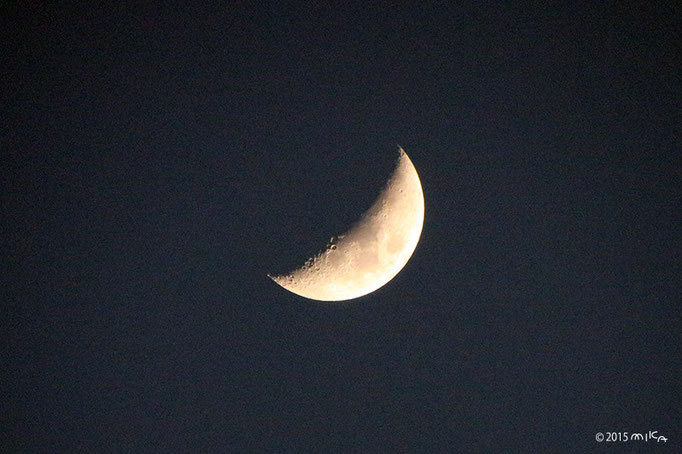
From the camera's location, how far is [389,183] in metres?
3.69

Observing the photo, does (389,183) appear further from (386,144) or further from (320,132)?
(320,132)

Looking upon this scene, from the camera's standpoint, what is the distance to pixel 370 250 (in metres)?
3.68

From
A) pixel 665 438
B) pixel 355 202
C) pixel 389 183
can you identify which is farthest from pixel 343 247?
pixel 665 438

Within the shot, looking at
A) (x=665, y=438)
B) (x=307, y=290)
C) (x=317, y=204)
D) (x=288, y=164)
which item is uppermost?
(x=288, y=164)

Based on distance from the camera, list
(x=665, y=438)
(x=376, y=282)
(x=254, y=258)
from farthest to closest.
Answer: (x=665, y=438), (x=376, y=282), (x=254, y=258)

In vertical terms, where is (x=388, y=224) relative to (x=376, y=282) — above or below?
above

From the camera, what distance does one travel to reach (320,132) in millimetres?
3396

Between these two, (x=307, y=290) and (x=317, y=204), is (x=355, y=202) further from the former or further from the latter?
(x=307, y=290)

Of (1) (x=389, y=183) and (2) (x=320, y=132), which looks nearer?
(2) (x=320, y=132)

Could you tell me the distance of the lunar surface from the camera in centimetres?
366

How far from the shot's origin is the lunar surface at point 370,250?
12.0 feet

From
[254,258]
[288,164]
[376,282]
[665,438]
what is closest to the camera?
[288,164]

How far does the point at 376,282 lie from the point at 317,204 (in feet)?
3.30

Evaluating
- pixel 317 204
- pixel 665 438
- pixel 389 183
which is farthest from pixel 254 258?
pixel 665 438
